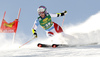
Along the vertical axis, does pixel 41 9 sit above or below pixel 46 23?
above

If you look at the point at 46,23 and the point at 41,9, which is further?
the point at 46,23

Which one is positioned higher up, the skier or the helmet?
the helmet

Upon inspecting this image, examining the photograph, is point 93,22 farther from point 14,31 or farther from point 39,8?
point 14,31

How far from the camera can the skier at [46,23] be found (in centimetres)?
861

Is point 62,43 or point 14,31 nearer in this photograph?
point 62,43

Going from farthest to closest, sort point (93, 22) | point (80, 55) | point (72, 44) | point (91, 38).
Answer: point (93, 22)
point (91, 38)
point (72, 44)
point (80, 55)

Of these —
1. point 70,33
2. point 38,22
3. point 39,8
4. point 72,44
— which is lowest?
point 72,44

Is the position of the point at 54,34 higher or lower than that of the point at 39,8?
lower

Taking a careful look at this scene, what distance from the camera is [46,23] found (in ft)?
28.8

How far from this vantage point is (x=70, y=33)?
8.96 meters

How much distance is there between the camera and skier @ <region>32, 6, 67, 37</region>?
28.2 feet

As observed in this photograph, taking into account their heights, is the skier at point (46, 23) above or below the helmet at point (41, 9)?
below

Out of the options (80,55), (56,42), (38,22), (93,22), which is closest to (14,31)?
(38,22)

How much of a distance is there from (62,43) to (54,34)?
34.4 inches
